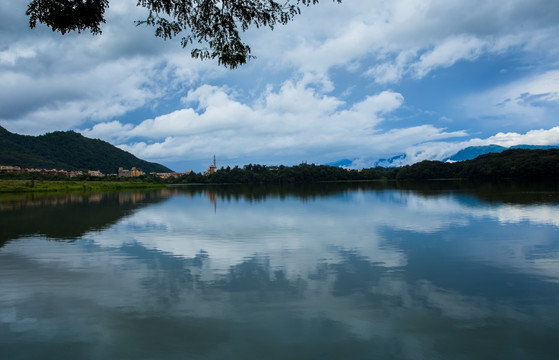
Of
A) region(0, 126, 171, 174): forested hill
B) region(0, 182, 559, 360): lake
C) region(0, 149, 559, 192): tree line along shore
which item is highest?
region(0, 126, 171, 174): forested hill

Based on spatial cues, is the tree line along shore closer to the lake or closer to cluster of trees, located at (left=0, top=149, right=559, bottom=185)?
cluster of trees, located at (left=0, top=149, right=559, bottom=185)

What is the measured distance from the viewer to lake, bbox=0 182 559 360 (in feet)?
19.2

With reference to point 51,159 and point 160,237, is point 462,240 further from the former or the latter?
point 51,159

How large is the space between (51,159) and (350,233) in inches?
8226

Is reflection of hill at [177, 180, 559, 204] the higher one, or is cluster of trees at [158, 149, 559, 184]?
cluster of trees at [158, 149, 559, 184]

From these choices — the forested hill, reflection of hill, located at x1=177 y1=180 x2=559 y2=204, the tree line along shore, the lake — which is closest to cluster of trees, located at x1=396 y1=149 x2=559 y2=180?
the tree line along shore

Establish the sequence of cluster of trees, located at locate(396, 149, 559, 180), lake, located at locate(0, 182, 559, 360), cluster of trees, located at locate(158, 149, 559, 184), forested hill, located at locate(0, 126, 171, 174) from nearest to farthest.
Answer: lake, located at locate(0, 182, 559, 360)
cluster of trees, located at locate(396, 149, 559, 180)
cluster of trees, located at locate(158, 149, 559, 184)
forested hill, located at locate(0, 126, 171, 174)

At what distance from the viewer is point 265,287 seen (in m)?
8.70

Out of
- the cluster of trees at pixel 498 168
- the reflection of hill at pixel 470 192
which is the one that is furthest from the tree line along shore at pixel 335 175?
the reflection of hill at pixel 470 192

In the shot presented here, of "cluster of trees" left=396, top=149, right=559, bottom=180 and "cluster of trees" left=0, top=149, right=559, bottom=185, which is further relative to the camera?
"cluster of trees" left=0, top=149, right=559, bottom=185

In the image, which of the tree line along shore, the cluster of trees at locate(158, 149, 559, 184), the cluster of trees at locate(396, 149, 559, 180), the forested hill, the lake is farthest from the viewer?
the forested hill

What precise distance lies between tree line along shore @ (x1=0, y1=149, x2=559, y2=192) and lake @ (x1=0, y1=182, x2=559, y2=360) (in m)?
69.5

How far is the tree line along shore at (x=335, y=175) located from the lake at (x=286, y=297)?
228ft

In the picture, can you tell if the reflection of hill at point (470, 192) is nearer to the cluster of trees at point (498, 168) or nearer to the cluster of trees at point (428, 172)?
the cluster of trees at point (498, 168)
